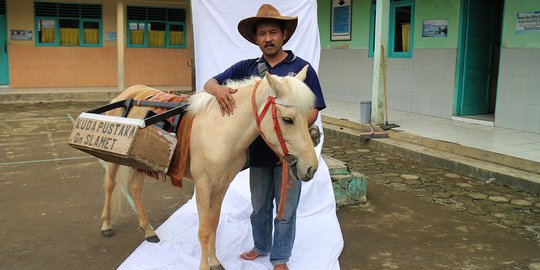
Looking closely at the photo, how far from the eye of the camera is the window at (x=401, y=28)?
9.34m

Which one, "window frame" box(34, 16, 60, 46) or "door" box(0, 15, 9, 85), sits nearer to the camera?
"door" box(0, 15, 9, 85)

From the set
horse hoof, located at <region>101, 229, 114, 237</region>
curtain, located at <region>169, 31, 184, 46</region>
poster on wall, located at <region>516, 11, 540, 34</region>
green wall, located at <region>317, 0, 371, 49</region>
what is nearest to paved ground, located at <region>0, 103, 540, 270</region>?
horse hoof, located at <region>101, 229, 114, 237</region>

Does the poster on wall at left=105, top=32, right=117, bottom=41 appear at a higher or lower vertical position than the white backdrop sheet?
higher

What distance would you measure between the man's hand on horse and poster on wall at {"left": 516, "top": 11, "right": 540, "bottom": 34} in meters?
6.14

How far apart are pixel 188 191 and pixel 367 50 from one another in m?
6.60

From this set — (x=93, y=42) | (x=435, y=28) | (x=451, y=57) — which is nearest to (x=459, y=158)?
(x=451, y=57)

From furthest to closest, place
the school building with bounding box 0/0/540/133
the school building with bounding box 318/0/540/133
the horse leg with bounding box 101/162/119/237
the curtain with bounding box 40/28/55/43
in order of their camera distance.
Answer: the curtain with bounding box 40/28/55/43
the school building with bounding box 0/0/540/133
the school building with bounding box 318/0/540/133
the horse leg with bounding box 101/162/119/237

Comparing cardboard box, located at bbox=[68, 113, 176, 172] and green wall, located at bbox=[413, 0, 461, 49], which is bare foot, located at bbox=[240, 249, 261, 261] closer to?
cardboard box, located at bbox=[68, 113, 176, 172]

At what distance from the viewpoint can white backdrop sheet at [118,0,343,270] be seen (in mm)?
3352

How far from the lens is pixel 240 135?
2.72 metres

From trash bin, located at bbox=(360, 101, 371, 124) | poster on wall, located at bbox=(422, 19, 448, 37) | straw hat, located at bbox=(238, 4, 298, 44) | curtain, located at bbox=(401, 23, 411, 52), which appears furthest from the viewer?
curtain, located at bbox=(401, 23, 411, 52)

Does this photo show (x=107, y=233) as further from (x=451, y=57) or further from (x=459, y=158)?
(x=451, y=57)

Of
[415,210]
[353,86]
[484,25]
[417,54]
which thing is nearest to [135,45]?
[353,86]

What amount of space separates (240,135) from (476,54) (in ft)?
23.1
